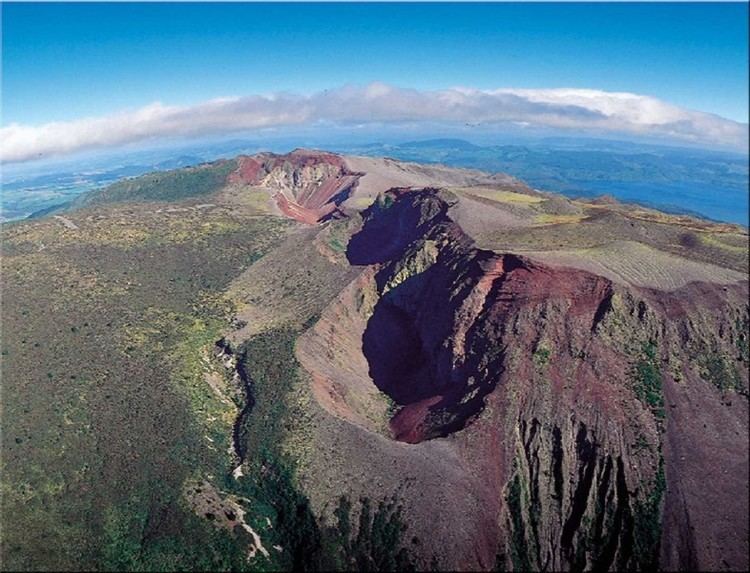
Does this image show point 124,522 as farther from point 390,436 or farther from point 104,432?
point 390,436

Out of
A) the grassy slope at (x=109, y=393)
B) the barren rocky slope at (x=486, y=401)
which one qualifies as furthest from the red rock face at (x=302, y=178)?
the barren rocky slope at (x=486, y=401)

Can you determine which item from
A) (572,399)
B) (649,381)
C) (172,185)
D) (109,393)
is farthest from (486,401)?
(172,185)

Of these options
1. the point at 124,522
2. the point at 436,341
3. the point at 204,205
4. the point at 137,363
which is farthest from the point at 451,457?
the point at 204,205

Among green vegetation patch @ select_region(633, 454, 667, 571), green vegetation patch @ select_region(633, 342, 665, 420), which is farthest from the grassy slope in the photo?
green vegetation patch @ select_region(633, 342, 665, 420)

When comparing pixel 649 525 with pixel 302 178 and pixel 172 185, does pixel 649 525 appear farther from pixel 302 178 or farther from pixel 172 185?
pixel 172 185

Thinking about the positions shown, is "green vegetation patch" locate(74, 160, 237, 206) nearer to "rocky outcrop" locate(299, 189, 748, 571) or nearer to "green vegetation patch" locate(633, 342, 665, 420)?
"rocky outcrop" locate(299, 189, 748, 571)

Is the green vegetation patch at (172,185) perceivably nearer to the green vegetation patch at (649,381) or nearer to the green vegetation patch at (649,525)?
the green vegetation patch at (649,381)
